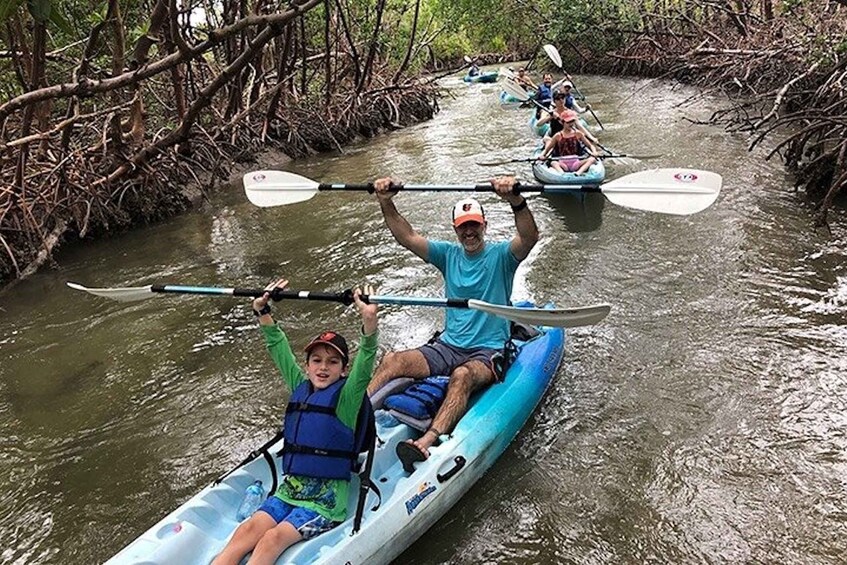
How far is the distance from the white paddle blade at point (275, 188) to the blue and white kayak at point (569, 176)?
10.6 ft

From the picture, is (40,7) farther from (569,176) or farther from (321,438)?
(569,176)

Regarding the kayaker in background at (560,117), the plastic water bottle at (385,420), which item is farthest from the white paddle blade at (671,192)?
the kayaker in background at (560,117)

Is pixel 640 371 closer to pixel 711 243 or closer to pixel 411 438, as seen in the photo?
pixel 411 438

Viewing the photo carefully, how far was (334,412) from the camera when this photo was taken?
288cm

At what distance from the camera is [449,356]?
12.4 feet

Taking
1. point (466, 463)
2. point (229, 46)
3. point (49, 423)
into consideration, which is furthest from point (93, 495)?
point (229, 46)

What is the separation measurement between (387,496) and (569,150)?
591 centimetres

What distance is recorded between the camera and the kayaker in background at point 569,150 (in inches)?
307

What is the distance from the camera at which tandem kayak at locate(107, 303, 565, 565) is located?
2.66 m

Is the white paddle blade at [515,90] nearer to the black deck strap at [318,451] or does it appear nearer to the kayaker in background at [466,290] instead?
the kayaker in background at [466,290]

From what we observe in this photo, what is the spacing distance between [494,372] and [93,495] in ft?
7.06

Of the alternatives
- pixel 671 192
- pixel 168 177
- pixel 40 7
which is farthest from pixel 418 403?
pixel 168 177

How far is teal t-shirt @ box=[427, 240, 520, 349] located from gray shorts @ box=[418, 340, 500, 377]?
1.6 inches

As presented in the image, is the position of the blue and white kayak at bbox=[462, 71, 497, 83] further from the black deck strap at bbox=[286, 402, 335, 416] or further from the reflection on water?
the black deck strap at bbox=[286, 402, 335, 416]
